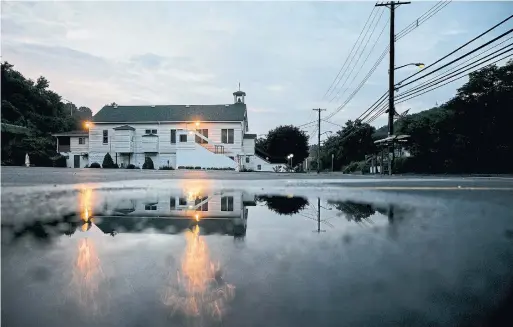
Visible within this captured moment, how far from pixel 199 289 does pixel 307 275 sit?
61 cm

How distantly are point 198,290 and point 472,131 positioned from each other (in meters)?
39.3

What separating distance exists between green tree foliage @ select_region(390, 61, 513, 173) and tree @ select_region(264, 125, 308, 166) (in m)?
37.0

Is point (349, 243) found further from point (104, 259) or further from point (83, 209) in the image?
point (83, 209)

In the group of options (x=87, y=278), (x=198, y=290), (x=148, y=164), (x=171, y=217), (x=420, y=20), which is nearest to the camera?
(x=198, y=290)

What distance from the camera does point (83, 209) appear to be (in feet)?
14.3

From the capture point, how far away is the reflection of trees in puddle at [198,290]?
1.49 m

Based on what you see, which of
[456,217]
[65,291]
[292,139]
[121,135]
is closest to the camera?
[65,291]

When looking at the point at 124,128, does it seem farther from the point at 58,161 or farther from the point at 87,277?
the point at 87,277

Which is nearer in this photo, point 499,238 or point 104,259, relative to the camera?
point 104,259

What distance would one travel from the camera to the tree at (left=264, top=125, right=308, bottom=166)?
71.7 m

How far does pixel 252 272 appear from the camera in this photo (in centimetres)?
199

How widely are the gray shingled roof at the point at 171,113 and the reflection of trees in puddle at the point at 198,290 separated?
4406cm

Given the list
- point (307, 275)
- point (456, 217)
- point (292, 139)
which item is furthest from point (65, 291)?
point (292, 139)

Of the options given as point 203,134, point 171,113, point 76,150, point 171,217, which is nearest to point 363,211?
point 171,217
